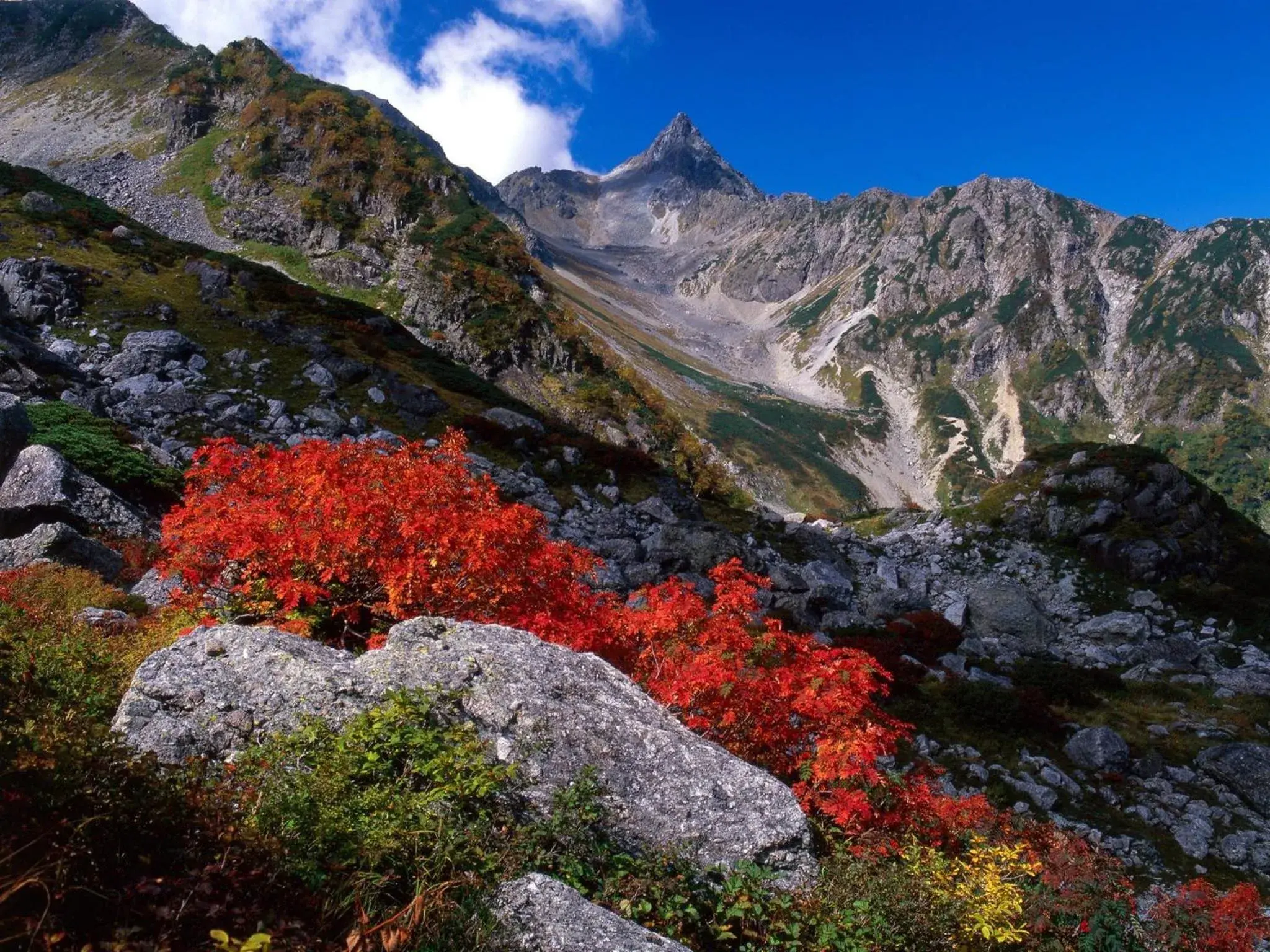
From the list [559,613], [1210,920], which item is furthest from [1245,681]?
[559,613]

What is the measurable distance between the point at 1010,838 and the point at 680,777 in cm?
654

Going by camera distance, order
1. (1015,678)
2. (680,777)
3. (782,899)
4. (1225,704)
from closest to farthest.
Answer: (782,899) → (680,777) → (1225,704) → (1015,678)

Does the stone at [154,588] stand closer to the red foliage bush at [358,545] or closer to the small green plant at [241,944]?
the red foliage bush at [358,545]

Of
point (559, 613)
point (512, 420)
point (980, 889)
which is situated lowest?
point (559, 613)

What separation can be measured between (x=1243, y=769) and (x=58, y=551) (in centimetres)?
2820

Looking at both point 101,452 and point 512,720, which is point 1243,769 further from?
point 101,452

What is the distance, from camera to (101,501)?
1845cm

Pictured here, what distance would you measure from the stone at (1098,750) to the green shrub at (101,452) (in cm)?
2633

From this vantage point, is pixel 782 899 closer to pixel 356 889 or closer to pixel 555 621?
pixel 356 889

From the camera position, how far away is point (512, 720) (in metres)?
7.34

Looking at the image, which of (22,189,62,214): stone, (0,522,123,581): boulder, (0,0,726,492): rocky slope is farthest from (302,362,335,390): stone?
(22,189,62,214): stone

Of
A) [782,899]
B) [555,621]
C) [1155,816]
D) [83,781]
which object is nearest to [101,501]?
[555,621]

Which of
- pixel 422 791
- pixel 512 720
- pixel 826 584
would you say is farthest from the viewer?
pixel 826 584

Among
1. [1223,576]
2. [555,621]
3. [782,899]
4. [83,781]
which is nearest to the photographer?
[83,781]
